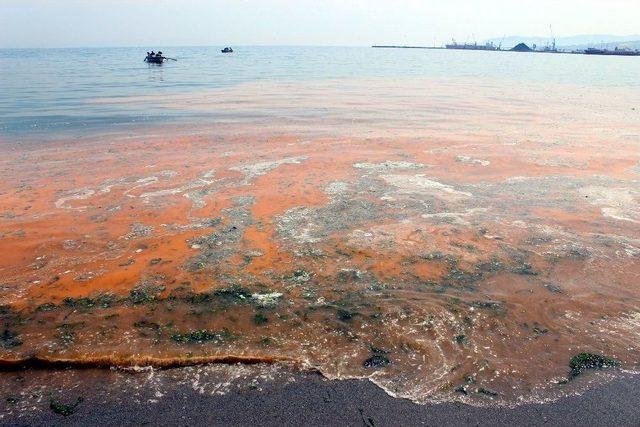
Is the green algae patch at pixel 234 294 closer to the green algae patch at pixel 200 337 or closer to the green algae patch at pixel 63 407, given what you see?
the green algae patch at pixel 200 337

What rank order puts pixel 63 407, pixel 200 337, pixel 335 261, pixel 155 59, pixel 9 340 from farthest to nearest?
pixel 155 59 < pixel 335 261 < pixel 200 337 < pixel 9 340 < pixel 63 407

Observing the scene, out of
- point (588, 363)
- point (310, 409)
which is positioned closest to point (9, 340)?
point (310, 409)

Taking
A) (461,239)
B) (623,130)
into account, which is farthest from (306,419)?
(623,130)

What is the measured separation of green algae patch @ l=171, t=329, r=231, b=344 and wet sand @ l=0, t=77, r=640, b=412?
2 cm

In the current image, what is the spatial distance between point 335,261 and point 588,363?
3.38 meters

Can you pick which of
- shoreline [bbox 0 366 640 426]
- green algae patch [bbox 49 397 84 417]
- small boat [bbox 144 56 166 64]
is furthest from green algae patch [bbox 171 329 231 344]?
small boat [bbox 144 56 166 64]

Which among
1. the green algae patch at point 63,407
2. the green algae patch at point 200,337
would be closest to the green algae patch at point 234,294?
the green algae patch at point 200,337

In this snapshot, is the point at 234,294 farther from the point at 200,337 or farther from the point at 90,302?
the point at 90,302

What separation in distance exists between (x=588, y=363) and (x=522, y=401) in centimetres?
106

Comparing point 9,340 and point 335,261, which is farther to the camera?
point 335,261

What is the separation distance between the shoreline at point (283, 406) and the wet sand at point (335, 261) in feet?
0.61

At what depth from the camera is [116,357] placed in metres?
4.66

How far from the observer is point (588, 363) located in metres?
4.62

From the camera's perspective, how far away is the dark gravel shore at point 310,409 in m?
→ 3.91
